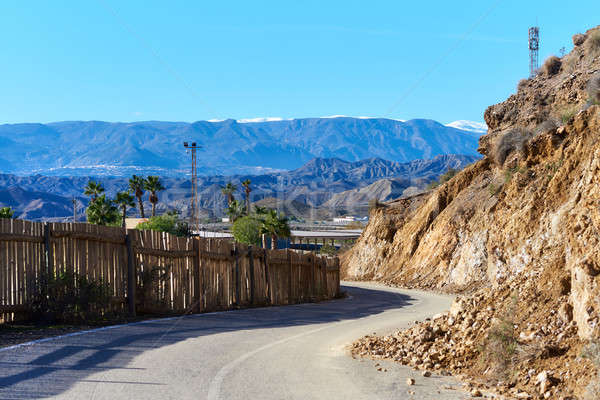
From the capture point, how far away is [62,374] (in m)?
8.95

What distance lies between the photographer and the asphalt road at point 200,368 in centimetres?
837

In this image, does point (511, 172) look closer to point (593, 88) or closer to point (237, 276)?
point (593, 88)

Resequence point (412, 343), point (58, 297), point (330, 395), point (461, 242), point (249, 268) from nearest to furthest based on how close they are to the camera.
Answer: point (330, 395) → point (412, 343) → point (58, 297) → point (249, 268) → point (461, 242)

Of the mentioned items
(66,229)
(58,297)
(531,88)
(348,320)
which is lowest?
(348,320)

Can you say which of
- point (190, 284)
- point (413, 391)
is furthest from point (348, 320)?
point (413, 391)

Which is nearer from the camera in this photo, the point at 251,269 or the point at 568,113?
the point at 251,269

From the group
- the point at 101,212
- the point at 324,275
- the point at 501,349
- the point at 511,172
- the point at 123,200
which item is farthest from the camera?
the point at 123,200

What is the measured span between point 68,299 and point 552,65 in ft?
120

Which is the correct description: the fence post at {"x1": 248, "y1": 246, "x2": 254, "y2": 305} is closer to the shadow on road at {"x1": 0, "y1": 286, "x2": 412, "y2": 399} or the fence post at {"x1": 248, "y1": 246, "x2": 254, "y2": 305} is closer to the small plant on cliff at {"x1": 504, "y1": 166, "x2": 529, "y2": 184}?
the shadow on road at {"x1": 0, "y1": 286, "x2": 412, "y2": 399}

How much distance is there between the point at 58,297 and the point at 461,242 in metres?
31.6

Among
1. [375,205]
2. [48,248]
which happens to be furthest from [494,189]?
[48,248]

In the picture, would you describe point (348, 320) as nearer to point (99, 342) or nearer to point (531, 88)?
point (99, 342)

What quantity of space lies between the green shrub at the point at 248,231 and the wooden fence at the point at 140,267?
5287 cm

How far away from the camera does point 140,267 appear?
16.3m
